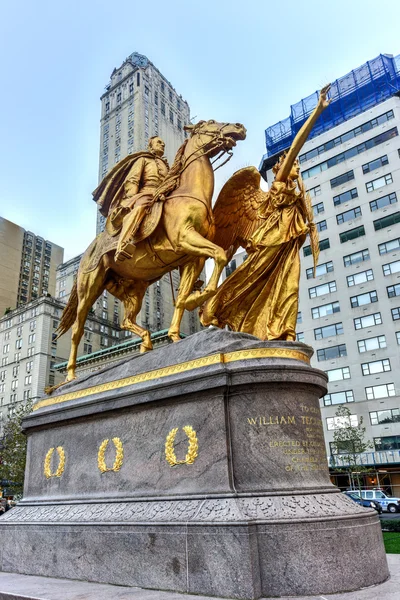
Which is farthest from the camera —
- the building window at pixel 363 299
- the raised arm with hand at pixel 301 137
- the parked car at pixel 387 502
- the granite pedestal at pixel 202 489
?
the building window at pixel 363 299

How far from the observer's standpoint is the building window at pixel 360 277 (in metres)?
51.3

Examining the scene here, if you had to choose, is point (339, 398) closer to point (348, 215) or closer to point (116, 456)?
point (348, 215)

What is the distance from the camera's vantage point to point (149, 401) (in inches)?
326

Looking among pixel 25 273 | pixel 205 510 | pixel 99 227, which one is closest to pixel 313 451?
pixel 205 510

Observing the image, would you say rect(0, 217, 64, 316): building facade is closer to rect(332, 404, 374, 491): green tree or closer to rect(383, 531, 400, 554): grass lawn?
rect(332, 404, 374, 491): green tree

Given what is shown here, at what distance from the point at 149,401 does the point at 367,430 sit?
43786 millimetres

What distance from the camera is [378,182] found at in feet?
175

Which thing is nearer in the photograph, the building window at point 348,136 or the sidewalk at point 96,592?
the sidewalk at point 96,592

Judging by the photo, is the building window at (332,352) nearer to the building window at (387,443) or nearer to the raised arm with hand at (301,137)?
the building window at (387,443)

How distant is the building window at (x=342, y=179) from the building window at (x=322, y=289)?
39.0ft

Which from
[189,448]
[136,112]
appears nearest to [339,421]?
[189,448]

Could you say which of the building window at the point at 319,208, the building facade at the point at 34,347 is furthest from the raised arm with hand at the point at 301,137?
the building facade at the point at 34,347

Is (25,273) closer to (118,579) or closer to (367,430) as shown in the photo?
(367,430)

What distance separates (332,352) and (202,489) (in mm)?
46653
